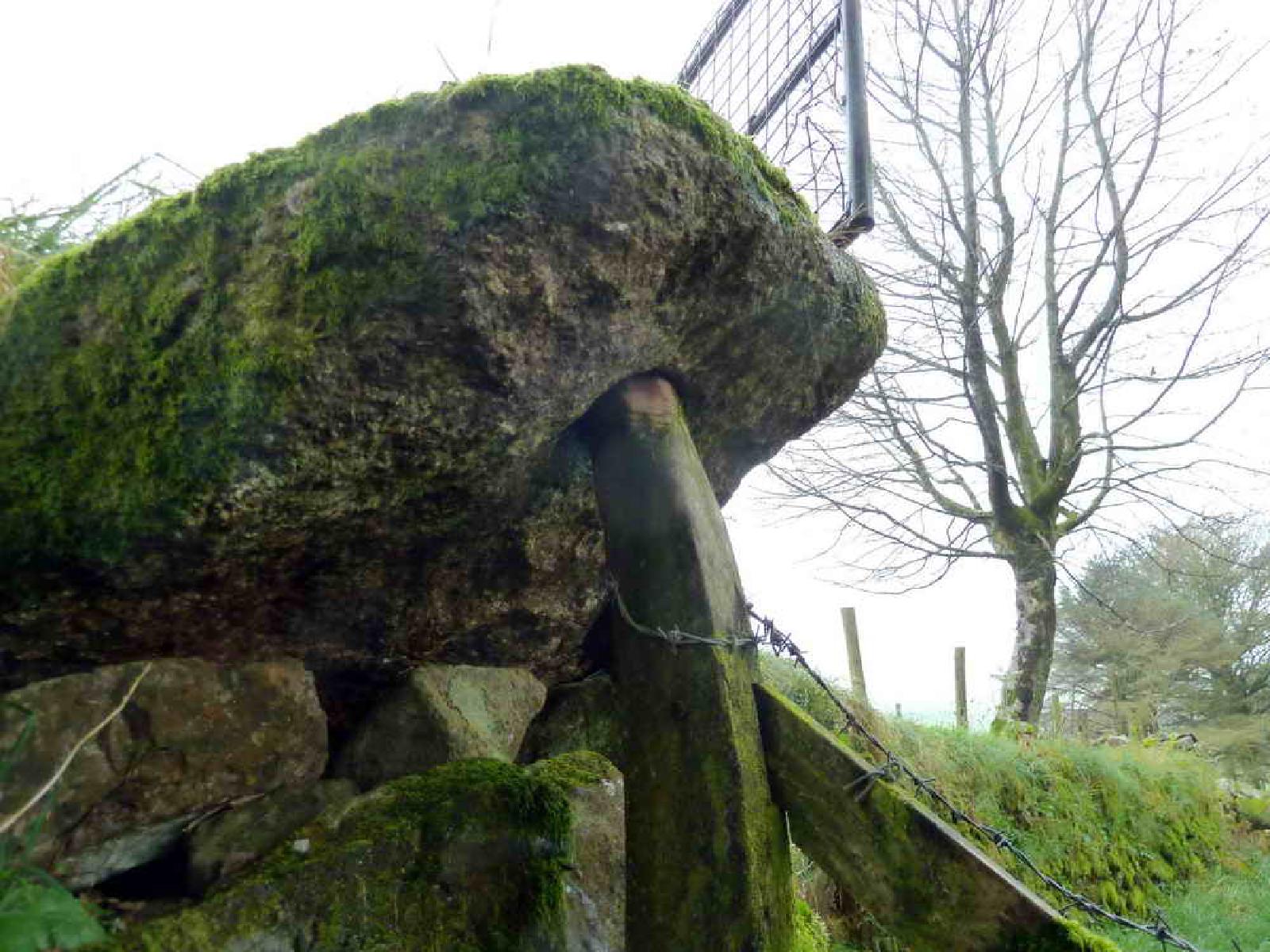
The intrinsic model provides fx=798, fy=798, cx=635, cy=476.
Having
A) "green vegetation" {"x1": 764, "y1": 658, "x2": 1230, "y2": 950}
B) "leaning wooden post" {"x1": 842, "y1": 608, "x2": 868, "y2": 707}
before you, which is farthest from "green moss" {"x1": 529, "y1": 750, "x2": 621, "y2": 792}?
"leaning wooden post" {"x1": 842, "y1": 608, "x2": 868, "y2": 707}

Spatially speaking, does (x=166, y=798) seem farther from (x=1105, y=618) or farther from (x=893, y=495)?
(x=1105, y=618)

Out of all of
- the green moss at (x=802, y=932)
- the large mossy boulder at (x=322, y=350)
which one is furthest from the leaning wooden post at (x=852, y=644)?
the large mossy boulder at (x=322, y=350)

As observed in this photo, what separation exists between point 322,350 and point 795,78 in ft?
8.92

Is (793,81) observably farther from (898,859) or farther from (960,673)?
(960,673)

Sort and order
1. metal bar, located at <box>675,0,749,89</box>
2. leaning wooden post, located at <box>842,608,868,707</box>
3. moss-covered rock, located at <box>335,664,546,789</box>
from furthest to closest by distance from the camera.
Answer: leaning wooden post, located at <box>842,608,868,707</box> → metal bar, located at <box>675,0,749,89</box> → moss-covered rock, located at <box>335,664,546,789</box>

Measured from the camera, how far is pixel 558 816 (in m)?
1.75

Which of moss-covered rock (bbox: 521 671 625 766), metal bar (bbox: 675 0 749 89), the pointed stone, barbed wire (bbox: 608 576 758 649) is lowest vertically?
the pointed stone

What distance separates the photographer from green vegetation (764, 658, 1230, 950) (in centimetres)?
625

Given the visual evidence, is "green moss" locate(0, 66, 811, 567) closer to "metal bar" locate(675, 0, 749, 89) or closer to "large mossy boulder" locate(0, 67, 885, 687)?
"large mossy boulder" locate(0, 67, 885, 687)

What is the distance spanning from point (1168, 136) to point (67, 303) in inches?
455

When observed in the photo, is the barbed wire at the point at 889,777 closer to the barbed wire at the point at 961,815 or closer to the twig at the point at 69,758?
the barbed wire at the point at 961,815

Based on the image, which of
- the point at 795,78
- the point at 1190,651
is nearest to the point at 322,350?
the point at 795,78

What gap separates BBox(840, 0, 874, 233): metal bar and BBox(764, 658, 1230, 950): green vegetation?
3.77 m

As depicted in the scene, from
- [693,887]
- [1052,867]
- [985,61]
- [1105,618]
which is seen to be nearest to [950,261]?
[985,61]
